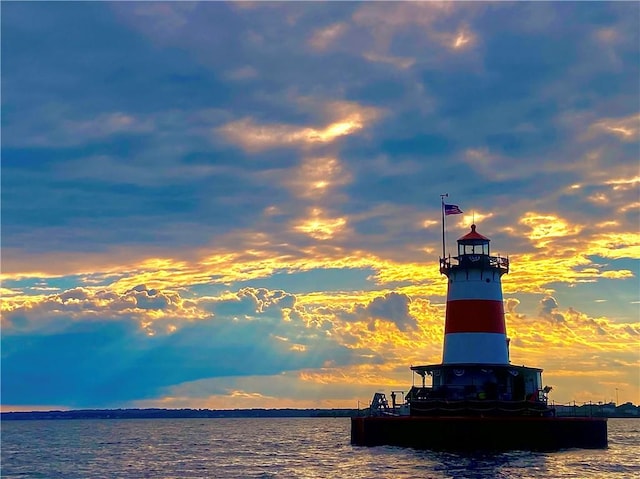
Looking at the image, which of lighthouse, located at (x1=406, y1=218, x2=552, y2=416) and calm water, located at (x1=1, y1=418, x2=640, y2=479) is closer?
calm water, located at (x1=1, y1=418, x2=640, y2=479)

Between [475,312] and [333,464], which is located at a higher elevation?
[475,312]

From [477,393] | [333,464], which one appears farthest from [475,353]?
[333,464]

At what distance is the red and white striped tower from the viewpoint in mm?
61031

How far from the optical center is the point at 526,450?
55.4 meters

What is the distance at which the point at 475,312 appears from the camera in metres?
61.6

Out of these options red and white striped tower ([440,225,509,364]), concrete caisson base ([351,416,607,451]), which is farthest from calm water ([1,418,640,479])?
red and white striped tower ([440,225,509,364])

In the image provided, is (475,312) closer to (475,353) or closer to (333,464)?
(475,353)

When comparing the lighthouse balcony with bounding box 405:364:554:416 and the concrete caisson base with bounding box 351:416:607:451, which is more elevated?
the lighthouse balcony with bounding box 405:364:554:416

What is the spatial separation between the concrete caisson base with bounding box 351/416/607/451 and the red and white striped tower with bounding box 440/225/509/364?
6300 mm

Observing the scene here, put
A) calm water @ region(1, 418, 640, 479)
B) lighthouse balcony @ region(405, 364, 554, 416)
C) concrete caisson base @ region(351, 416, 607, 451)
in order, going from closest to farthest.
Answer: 1. calm water @ region(1, 418, 640, 479)
2. concrete caisson base @ region(351, 416, 607, 451)
3. lighthouse balcony @ region(405, 364, 554, 416)

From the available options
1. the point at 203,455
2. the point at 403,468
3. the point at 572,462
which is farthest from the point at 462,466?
the point at 203,455

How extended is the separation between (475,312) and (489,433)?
9.82 meters

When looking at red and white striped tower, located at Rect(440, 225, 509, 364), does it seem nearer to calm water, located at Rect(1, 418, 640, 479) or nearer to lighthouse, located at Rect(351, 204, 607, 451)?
lighthouse, located at Rect(351, 204, 607, 451)

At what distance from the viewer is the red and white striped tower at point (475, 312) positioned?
200ft
